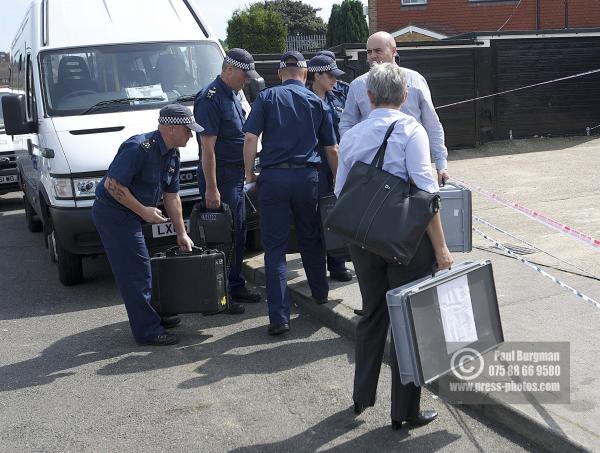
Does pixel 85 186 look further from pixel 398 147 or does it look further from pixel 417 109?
pixel 398 147

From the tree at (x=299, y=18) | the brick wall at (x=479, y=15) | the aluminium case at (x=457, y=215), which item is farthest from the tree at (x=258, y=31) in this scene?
the aluminium case at (x=457, y=215)

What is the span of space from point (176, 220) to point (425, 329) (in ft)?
8.79

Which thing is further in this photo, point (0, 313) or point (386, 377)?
A: point (0, 313)

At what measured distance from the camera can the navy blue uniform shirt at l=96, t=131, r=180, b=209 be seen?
18.3ft

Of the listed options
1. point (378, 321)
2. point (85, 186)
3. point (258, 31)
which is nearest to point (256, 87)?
point (85, 186)

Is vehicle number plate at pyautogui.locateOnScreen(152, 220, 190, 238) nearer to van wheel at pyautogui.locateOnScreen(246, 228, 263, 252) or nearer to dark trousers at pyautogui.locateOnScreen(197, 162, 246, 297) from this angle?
dark trousers at pyautogui.locateOnScreen(197, 162, 246, 297)

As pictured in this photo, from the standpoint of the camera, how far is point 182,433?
445 cm

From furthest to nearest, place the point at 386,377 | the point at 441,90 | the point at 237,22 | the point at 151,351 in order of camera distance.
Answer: the point at 237,22, the point at 441,90, the point at 151,351, the point at 386,377

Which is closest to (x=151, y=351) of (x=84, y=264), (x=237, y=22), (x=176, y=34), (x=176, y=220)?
(x=176, y=220)

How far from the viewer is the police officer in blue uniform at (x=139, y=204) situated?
559cm

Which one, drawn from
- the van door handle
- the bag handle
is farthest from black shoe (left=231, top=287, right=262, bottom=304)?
the bag handle

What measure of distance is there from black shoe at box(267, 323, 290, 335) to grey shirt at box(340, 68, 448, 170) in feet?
5.16

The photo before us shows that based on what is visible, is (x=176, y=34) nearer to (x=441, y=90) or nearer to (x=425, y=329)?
(x=425, y=329)

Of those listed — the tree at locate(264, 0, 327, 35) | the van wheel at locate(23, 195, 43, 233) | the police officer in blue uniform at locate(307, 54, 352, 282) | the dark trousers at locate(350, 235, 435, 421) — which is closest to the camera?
the dark trousers at locate(350, 235, 435, 421)
